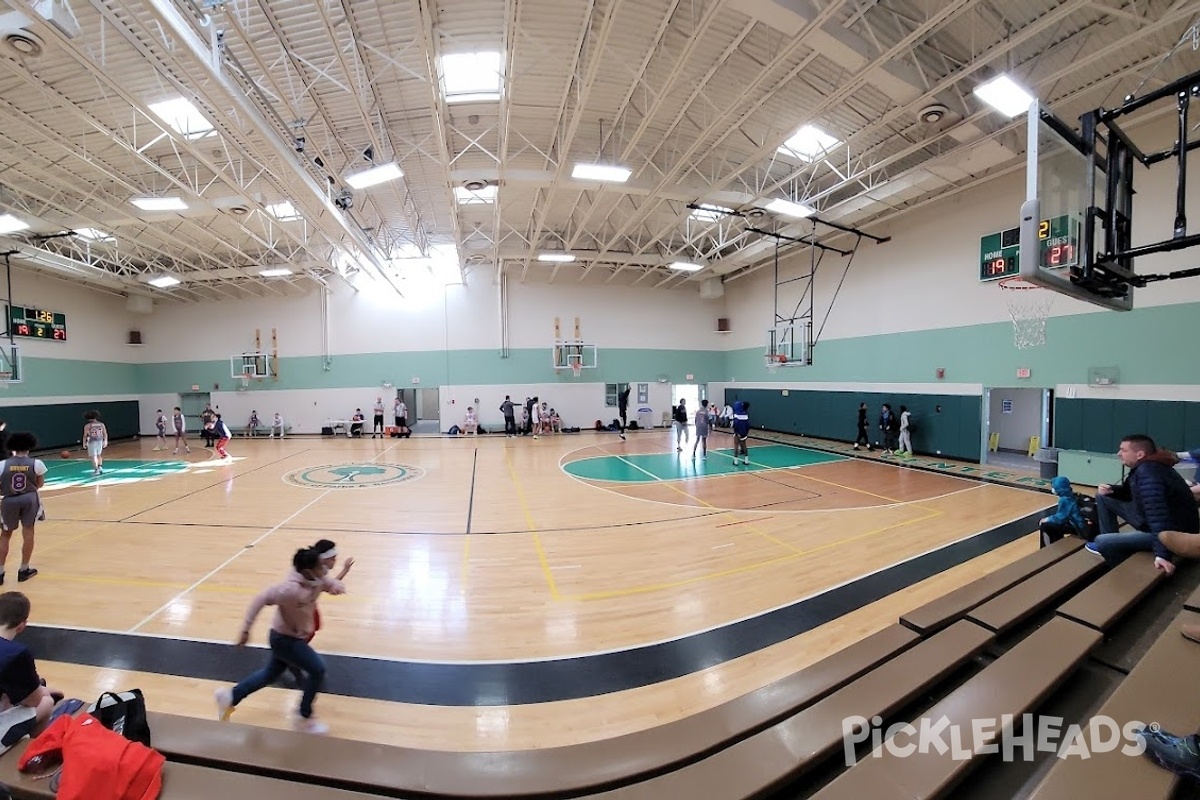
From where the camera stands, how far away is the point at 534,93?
8.24m

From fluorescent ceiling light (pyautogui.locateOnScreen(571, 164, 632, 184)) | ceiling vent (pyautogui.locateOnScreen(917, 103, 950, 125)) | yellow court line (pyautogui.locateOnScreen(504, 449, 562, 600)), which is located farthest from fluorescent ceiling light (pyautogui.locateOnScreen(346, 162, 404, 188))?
ceiling vent (pyautogui.locateOnScreen(917, 103, 950, 125))

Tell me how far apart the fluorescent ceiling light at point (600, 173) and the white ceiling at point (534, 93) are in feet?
1.14

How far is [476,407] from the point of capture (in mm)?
19047

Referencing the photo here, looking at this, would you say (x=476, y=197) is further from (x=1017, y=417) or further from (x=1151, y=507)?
(x=1017, y=417)

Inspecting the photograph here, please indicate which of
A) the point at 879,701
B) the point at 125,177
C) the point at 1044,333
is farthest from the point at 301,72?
the point at 1044,333

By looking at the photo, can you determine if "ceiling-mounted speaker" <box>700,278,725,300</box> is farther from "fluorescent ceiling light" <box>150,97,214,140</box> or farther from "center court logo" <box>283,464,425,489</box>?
"fluorescent ceiling light" <box>150,97,214,140</box>

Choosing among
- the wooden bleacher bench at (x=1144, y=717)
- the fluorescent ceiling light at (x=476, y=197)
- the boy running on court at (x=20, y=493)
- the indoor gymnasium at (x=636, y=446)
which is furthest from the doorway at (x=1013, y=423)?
the boy running on court at (x=20, y=493)

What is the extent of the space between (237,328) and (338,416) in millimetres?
5704

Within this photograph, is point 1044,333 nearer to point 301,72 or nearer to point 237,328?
point 301,72

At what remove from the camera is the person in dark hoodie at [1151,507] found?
136 inches

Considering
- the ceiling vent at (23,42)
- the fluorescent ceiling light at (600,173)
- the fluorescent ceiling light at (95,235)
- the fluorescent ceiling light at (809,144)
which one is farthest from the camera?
the fluorescent ceiling light at (95,235)

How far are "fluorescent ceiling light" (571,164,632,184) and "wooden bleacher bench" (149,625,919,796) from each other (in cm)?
895

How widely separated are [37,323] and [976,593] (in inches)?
977

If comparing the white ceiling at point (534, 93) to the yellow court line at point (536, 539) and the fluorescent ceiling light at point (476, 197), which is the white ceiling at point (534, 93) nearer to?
the fluorescent ceiling light at point (476, 197)
